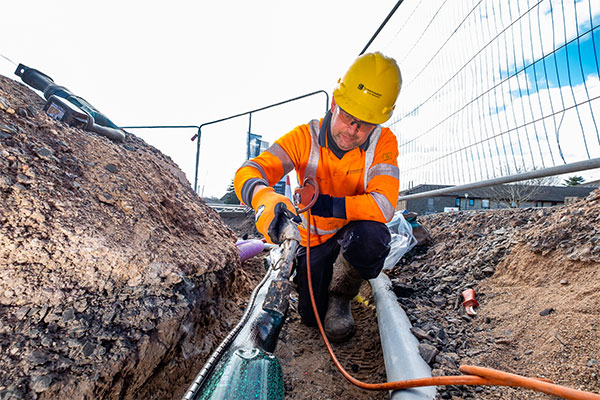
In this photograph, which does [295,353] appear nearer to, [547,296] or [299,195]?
[299,195]

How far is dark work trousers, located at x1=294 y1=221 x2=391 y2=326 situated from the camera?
80.8 inches

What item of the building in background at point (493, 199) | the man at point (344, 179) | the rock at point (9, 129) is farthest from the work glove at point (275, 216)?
the building in background at point (493, 199)

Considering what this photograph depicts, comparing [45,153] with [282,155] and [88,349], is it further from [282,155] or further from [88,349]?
[282,155]

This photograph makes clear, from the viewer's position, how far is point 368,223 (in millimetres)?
2078

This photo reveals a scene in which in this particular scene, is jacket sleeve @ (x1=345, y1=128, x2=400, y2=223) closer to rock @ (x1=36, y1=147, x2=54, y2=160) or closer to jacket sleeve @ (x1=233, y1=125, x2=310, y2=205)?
jacket sleeve @ (x1=233, y1=125, x2=310, y2=205)

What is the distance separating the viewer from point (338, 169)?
90.7 inches

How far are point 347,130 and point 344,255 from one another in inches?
32.5

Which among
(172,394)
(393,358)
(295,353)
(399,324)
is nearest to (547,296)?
(399,324)

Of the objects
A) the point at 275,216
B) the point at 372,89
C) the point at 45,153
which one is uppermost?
the point at 372,89

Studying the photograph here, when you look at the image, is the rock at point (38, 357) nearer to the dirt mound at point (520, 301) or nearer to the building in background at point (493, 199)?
the dirt mound at point (520, 301)

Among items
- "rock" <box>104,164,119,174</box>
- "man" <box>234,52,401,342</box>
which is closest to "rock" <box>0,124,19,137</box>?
"rock" <box>104,164,119,174</box>

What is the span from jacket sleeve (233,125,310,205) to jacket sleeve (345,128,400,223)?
1.61ft

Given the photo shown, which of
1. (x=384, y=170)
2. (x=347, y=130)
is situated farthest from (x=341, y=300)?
(x=347, y=130)

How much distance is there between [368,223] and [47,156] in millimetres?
1682
